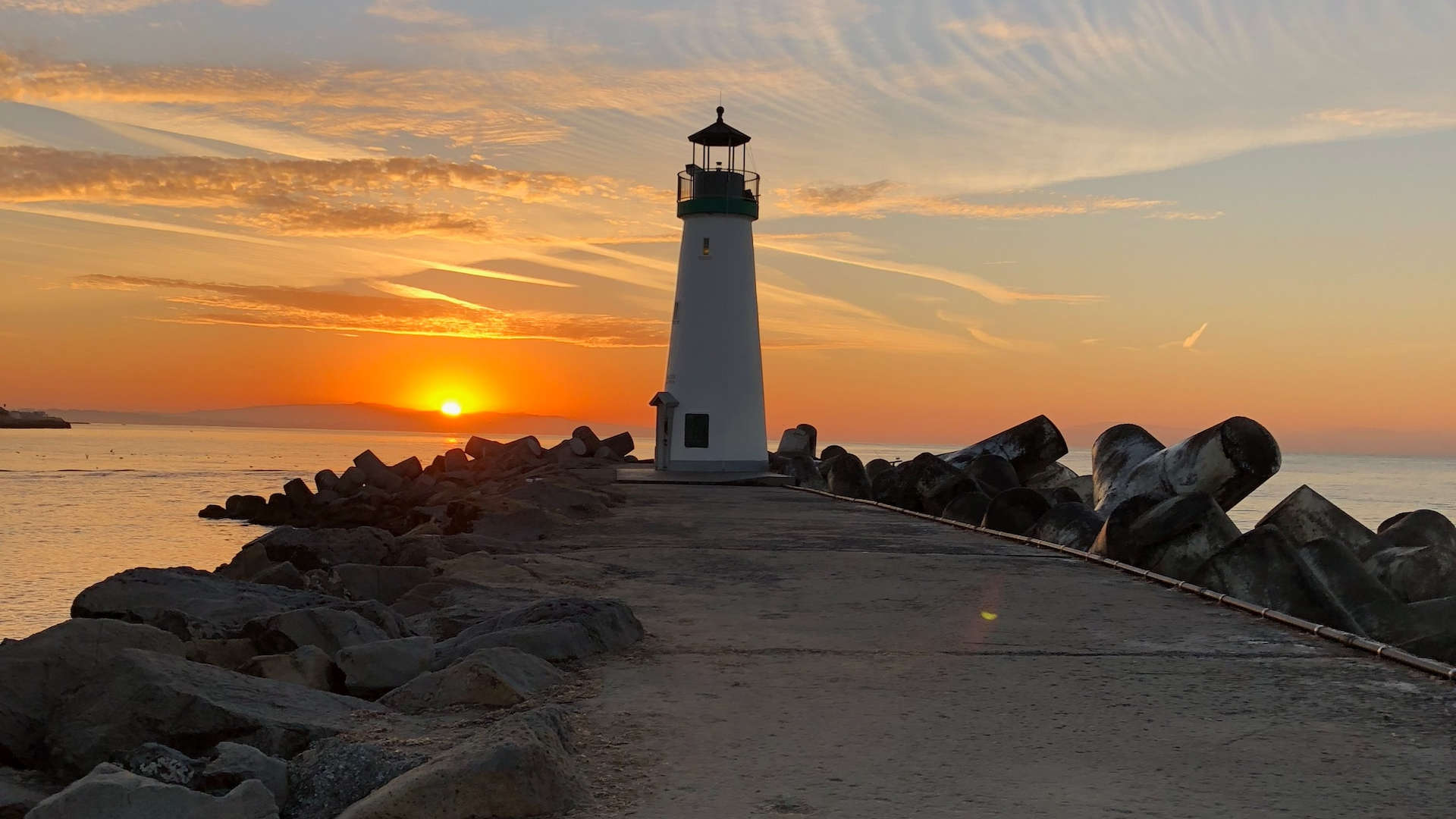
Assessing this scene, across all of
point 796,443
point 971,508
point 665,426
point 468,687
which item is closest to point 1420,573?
point 971,508

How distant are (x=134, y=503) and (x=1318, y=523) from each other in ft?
118

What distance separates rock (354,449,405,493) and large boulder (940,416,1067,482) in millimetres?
13269

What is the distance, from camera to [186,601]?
6582mm

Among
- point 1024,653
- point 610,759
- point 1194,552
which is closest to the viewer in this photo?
point 610,759

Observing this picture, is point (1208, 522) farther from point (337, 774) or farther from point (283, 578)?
point (337, 774)

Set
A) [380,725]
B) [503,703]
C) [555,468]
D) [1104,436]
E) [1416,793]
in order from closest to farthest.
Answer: [1416,793], [380,725], [503,703], [1104,436], [555,468]

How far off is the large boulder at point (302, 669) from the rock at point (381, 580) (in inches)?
118

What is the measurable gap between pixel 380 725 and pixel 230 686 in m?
0.60

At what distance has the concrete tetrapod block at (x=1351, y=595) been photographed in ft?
26.0

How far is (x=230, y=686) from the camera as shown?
170 inches

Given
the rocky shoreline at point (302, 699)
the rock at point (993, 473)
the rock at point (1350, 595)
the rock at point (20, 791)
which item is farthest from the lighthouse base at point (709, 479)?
the rock at point (20, 791)

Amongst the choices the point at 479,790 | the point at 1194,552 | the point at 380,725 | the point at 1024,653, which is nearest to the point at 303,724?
the point at 380,725

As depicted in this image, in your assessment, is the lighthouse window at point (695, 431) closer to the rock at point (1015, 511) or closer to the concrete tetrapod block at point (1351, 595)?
the rock at point (1015, 511)

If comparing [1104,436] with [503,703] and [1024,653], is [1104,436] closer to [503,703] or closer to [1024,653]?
[1024,653]
